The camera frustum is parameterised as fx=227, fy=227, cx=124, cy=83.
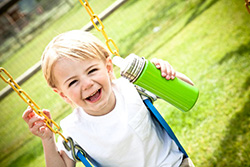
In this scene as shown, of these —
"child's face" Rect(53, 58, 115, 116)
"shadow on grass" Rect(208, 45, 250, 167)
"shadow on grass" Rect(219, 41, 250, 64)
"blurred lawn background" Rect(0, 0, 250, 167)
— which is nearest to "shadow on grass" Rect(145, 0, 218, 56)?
"blurred lawn background" Rect(0, 0, 250, 167)

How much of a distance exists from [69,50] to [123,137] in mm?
640

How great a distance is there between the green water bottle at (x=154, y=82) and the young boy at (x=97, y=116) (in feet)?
0.20

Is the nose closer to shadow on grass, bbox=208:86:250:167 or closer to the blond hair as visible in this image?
the blond hair

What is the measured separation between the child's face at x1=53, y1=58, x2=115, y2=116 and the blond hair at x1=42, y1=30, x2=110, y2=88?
0.03 m

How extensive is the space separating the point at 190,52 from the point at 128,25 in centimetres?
A: 396

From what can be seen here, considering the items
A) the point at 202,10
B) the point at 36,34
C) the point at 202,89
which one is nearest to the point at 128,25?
the point at 202,10

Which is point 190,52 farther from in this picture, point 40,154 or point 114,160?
point 40,154

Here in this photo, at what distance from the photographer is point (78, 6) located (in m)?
10.2

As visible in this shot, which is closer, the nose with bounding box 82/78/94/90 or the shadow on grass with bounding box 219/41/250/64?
the nose with bounding box 82/78/94/90

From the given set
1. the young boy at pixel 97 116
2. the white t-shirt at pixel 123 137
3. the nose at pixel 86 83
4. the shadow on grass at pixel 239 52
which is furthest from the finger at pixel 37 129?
the shadow on grass at pixel 239 52

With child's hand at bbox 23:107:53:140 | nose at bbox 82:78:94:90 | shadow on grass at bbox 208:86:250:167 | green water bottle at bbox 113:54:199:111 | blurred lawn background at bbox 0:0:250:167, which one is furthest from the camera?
blurred lawn background at bbox 0:0:250:167

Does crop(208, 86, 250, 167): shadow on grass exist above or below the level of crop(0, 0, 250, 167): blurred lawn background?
above

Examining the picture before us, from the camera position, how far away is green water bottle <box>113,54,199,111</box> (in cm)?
122

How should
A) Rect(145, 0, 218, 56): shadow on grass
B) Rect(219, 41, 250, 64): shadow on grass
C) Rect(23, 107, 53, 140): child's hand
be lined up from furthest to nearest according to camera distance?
1. Rect(145, 0, 218, 56): shadow on grass
2. Rect(219, 41, 250, 64): shadow on grass
3. Rect(23, 107, 53, 140): child's hand
